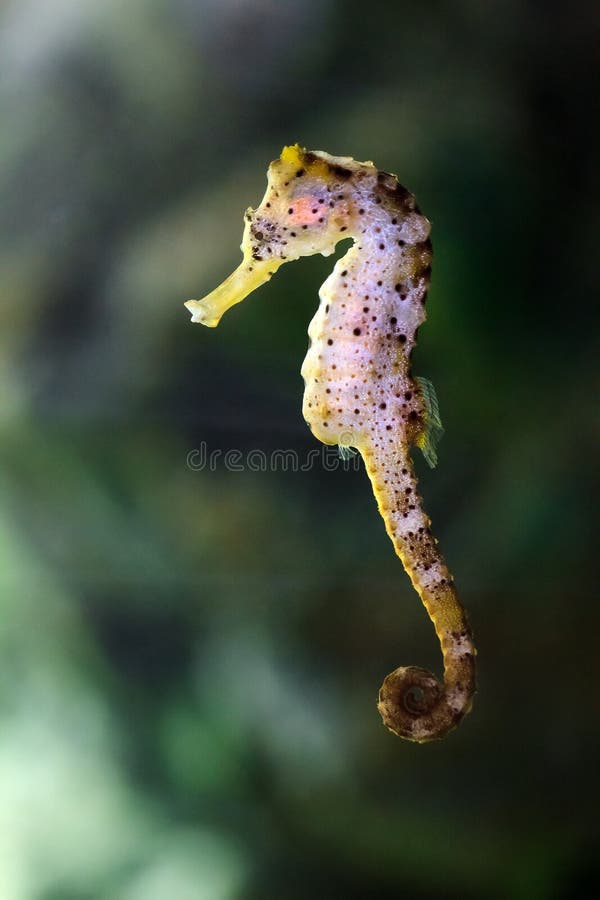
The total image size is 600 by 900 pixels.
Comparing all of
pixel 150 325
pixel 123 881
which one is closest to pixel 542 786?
pixel 123 881

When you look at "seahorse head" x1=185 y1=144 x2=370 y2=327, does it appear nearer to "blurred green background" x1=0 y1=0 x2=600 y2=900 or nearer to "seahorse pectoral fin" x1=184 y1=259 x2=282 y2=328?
"seahorse pectoral fin" x1=184 y1=259 x2=282 y2=328

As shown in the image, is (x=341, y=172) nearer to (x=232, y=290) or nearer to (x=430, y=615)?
(x=232, y=290)

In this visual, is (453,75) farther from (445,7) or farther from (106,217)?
(106,217)

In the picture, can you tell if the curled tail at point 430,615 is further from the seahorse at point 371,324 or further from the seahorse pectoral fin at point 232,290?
the seahorse pectoral fin at point 232,290

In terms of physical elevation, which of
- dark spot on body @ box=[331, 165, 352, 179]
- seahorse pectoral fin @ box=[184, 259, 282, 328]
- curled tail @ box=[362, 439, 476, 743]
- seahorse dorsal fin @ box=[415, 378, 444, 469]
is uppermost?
dark spot on body @ box=[331, 165, 352, 179]

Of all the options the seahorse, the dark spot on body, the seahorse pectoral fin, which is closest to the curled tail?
the seahorse

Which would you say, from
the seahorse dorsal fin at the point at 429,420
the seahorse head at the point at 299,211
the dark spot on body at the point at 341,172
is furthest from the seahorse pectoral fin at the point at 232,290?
the seahorse dorsal fin at the point at 429,420
